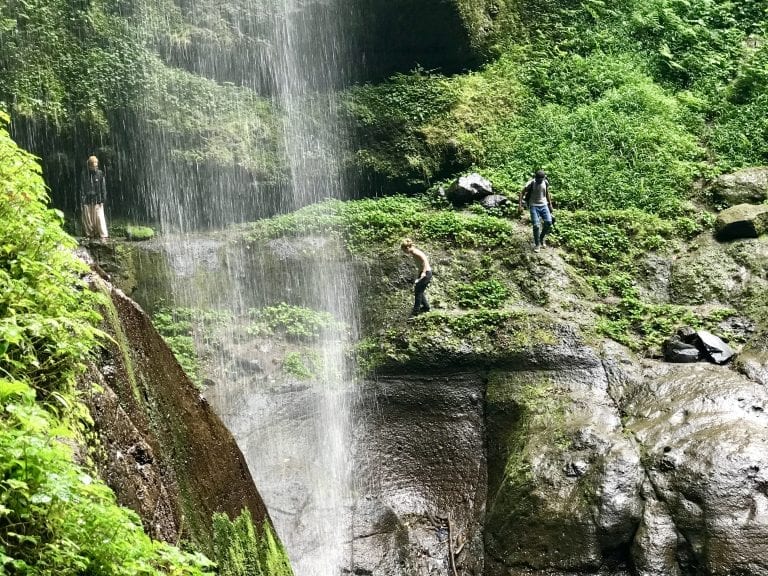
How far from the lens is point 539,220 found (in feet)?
47.8

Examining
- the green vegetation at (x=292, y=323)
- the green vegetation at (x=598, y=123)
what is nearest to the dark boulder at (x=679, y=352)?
the green vegetation at (x=598, y=123)

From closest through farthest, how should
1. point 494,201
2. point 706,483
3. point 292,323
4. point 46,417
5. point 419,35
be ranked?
point 46,417 → point 706,483 → point 292,323 → point 494,201 → point 419,35

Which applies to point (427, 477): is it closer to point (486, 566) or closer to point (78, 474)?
point (486, 566)

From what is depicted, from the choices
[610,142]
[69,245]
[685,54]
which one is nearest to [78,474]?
[69,245]

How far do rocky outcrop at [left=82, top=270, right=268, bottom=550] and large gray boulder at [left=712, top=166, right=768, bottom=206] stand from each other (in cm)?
1218

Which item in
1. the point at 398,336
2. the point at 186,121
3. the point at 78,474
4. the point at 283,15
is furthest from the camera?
the point at 283,15

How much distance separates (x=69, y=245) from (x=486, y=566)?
6992mm

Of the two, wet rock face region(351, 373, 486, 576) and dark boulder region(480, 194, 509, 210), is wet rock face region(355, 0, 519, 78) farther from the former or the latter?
wet rock face region(351, 373, 486, 576)

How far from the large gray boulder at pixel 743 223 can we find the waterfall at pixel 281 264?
666 centimetres

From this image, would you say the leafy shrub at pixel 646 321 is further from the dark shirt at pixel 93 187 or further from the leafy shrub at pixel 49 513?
the leafy shrub at pixel 49 513

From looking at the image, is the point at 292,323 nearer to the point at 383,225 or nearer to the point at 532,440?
the point at 383,225

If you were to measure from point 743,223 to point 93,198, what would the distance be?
11.0 meters

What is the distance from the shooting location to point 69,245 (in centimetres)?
510

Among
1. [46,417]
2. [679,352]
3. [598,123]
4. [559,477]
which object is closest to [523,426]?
[559,477]
